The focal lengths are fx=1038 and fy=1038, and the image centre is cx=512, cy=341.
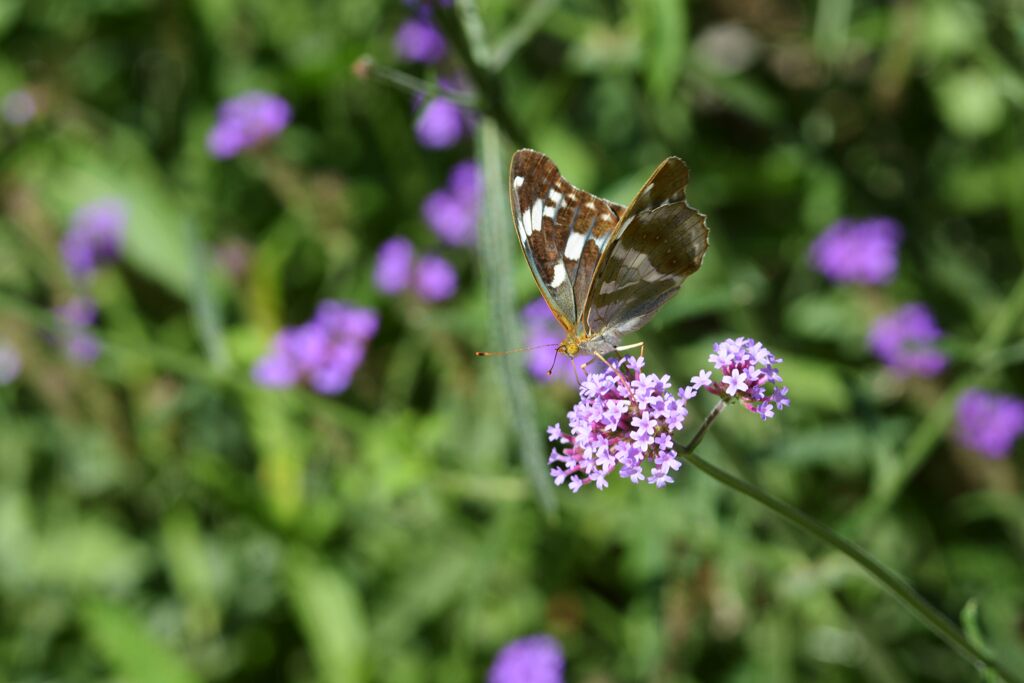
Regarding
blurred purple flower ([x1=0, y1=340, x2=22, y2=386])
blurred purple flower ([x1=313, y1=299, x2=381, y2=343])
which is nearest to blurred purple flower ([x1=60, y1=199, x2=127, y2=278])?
blurred purple flower ([x1=0, y1=340, x2=22, y2=386])

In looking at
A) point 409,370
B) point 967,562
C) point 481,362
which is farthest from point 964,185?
point 409,370

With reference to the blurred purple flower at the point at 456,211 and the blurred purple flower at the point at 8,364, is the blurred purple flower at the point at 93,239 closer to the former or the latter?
the blurred purple flower at the point at 8,364

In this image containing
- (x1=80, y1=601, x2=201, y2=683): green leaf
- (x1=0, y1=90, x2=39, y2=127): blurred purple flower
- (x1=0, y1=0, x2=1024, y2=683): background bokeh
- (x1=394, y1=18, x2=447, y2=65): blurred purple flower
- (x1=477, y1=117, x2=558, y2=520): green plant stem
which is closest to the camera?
(x1=477, y1=117, x2=558, y2=520): green plant stem

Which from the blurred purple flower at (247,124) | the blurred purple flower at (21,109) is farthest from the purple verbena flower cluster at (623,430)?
the blurred purple flower at (21,109)

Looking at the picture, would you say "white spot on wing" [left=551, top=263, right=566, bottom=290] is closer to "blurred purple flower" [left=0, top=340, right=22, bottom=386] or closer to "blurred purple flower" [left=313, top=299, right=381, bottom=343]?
"blurred purple flower" [left=313, top=299, right=381, bottom=343]

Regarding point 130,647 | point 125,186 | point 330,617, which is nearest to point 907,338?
point 330,617
